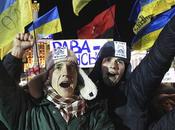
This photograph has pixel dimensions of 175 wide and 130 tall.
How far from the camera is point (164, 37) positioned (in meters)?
3.64

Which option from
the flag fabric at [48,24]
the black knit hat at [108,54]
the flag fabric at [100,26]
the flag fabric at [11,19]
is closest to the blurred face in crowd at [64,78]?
the black knit hat at [108,54]

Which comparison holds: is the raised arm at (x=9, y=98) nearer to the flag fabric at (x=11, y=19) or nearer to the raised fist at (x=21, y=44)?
the raised fist at (x=21, y=44)

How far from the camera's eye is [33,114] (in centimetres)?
374

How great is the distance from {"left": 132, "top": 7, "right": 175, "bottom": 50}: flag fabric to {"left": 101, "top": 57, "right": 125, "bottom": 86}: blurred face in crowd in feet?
11.5

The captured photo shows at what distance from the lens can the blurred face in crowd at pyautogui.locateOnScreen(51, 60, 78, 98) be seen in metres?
3.80

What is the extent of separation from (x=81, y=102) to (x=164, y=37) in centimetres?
69

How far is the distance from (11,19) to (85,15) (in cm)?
426

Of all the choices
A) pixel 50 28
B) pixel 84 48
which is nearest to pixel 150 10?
pixel 84 48

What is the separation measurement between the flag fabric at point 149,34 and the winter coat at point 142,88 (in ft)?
13.7

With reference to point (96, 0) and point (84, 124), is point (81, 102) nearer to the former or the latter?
point (84, 124)

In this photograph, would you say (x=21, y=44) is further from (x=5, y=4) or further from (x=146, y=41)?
(x=146, y=41)

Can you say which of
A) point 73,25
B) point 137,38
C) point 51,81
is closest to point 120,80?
point 51,81

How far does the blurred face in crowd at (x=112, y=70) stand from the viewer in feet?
14.0

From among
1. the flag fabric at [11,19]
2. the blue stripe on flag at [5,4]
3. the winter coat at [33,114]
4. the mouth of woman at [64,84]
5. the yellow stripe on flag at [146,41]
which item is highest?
the blue stripe on flag at [5,4]
